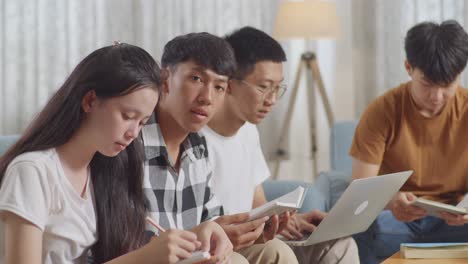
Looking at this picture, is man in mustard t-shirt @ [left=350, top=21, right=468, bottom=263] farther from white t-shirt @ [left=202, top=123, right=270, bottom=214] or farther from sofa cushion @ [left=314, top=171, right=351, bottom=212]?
white t-shirt @ [left=202, top=123, right=270, bottom=214]

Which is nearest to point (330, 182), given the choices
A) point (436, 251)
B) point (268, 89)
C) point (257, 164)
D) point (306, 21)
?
point (257, 164)

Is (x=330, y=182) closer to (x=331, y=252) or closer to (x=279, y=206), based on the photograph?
(x=331, y=252)

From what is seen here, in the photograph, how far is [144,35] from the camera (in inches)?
177

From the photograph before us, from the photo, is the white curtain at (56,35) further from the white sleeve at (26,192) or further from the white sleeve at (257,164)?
the white sleeve at (26,192)

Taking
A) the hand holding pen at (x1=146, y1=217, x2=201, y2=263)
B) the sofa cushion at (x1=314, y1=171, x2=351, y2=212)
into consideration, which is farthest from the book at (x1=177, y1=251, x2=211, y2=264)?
the sofa cushion at (x1=314, y1=171, x2=351, y2=212)

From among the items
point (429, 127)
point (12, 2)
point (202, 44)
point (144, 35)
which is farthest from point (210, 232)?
point (144, 35)

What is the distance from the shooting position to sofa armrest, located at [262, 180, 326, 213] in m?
3.05

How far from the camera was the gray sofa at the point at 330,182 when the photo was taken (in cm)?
308

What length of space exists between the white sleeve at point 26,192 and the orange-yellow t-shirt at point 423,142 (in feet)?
4.98

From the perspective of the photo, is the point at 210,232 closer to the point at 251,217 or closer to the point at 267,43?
the point at 251,217

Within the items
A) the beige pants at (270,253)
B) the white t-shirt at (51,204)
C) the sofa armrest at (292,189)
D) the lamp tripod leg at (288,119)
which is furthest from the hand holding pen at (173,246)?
the lamp tripod leg at (288,119)

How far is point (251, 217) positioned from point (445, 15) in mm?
2798

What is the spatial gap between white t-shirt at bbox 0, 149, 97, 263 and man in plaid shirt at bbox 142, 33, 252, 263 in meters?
0.30

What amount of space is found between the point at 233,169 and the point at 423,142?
0.82 meters
